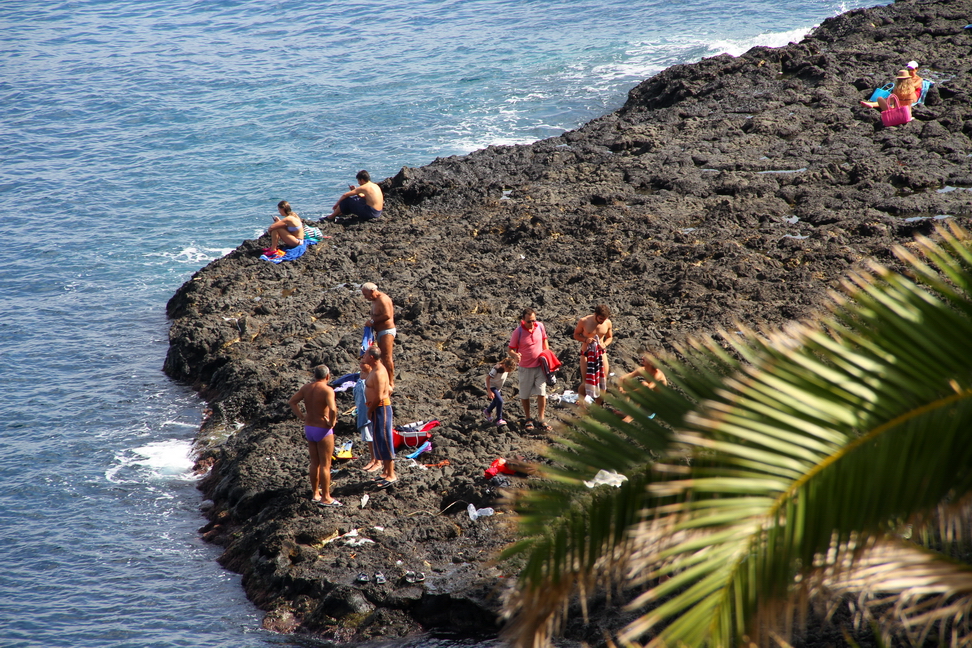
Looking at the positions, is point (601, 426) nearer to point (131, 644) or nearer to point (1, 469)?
point (131, 644)

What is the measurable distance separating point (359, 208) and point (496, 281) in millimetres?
4503

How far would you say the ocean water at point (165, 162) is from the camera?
10109 millimetres

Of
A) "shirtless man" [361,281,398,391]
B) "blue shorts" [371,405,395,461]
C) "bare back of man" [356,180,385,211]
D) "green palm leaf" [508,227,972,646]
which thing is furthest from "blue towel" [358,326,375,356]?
"green palm leaf" [508,227,972,646]

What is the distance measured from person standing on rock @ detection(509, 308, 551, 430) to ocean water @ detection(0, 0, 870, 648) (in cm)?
407

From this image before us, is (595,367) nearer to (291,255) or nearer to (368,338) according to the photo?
(368,338)

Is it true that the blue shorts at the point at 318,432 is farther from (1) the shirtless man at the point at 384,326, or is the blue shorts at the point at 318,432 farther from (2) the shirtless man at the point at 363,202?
(2) the shirtless man at the point at 363,202

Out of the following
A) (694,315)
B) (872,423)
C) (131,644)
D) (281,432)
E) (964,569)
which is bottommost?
(131,644)

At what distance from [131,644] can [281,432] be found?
11.7 ft

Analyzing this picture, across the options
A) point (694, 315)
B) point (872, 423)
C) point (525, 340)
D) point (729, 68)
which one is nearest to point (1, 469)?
point (525, 340)

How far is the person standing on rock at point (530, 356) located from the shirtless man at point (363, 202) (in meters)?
8.14

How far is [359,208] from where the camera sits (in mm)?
17812

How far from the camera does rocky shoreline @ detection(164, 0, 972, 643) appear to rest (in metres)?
9.11

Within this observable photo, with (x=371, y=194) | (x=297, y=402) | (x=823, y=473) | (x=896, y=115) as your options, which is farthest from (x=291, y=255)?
(x=823, y=473)

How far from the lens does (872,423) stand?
301 centimetres
